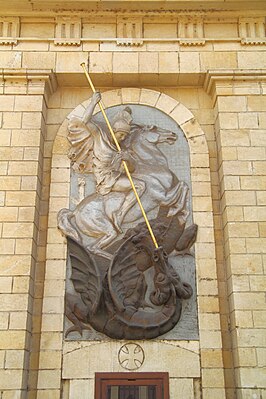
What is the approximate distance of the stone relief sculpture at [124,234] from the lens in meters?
8.91

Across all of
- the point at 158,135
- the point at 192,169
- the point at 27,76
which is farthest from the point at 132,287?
the point at 27,76

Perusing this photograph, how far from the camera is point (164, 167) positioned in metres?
10.2

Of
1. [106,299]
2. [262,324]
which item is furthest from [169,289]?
[262,324]

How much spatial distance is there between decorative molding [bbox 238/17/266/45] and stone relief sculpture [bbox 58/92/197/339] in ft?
9.15

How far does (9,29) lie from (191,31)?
4092 mm

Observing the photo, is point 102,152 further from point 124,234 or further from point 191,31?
point 191,31

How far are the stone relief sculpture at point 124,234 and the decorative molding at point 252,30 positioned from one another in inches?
110

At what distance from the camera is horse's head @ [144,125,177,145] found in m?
10.4

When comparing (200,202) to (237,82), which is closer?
(200,202)

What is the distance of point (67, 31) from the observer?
10.9 metres

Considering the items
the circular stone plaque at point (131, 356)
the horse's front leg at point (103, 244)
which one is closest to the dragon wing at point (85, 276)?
the horse's front leg at point (103, 244)

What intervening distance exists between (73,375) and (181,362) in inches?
76.3

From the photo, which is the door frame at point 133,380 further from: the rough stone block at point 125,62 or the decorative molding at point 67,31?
the decorative molding at point 67,31

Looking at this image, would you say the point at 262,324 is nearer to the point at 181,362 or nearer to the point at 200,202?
the point at 181,362
